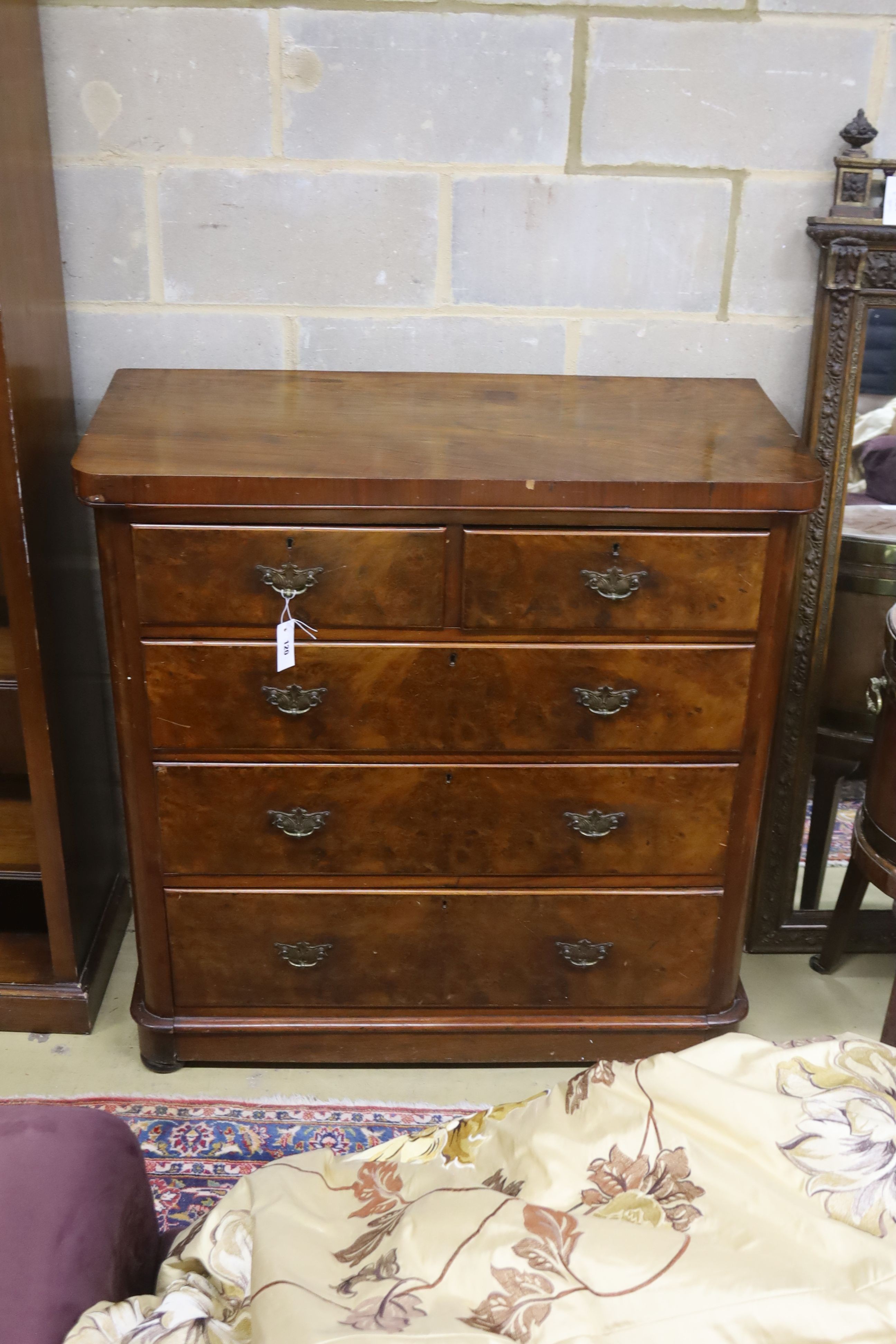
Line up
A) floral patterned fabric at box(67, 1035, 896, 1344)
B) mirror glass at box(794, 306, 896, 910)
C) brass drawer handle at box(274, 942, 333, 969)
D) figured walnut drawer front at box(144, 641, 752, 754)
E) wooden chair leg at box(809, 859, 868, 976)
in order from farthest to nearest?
wooden chair leg at box(809, 859, 868, 976)
mirror glass at box(794, 306, 896, 910)
brass drawer handle at box(274, 942, 333, 969)
figured walnut drawer front at box(144, 641, 752, 754)
floral patterned fabric at box(67, 1035, 896, 1344)

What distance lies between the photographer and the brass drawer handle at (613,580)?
1.84 metres

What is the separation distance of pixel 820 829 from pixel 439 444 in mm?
1197

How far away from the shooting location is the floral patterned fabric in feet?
2.77

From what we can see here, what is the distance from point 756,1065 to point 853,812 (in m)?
1.58

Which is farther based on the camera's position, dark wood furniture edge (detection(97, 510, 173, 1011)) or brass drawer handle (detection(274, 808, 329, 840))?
brass drawer handle (detection(274, 808, 329, 840))

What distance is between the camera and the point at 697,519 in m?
1.81

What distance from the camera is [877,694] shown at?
7.06 ft

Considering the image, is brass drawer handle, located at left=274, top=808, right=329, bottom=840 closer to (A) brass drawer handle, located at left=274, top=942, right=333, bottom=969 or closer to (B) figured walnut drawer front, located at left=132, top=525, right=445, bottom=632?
(A) brass drawer handle, located at left=274, top=942, right=333, bottom=969

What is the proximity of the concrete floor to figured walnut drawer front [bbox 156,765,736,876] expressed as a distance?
0.43m

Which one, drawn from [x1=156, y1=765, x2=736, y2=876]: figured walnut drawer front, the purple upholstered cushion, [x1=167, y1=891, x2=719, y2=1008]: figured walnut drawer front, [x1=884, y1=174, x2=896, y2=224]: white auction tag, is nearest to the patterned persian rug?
[x1=167, y1=891, x2=719, y2=1008]: figured walnut drawer front

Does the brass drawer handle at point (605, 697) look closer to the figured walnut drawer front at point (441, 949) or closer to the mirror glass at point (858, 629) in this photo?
the figured walnut drawer front at point (441, 949)

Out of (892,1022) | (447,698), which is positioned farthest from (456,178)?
(892,1022)

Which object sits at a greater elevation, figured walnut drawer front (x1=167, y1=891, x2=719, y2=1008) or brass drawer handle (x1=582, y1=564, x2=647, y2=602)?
brass drawer handle (x1=582, y1=564, x2=647, y2=602)

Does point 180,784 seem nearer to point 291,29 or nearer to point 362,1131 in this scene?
point 362,1131
